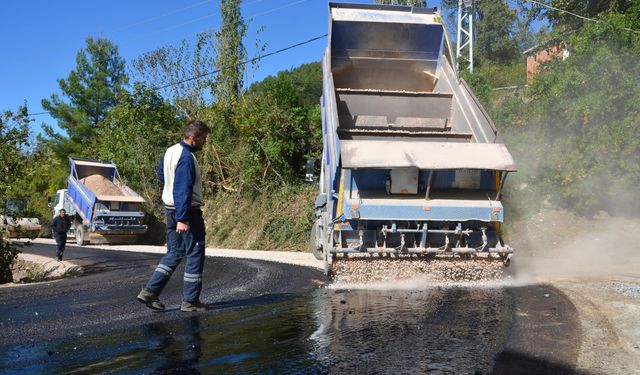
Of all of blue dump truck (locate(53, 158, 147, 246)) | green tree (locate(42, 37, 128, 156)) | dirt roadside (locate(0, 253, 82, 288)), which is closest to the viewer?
dirt roadside (locate(0, 253, 82, 288))

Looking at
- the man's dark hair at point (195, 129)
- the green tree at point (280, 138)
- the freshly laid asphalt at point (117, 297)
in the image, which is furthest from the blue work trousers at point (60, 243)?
the man's dark hair at point (195, 129)

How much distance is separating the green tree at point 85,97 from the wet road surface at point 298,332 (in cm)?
A: 3375

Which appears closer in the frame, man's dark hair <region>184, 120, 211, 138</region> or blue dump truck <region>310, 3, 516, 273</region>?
man's dark hair <region>184, 120, 211, 138</region>

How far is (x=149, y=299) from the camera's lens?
5168mm

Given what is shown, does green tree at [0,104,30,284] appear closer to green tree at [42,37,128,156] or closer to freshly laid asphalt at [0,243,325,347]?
freshly laid asphalt at [0,243,325,347]

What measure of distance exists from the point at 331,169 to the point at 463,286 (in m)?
2.20

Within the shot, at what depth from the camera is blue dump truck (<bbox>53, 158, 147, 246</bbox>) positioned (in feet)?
65.7

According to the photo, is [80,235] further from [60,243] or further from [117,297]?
[117,297]

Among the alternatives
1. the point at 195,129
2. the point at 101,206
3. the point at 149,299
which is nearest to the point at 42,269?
the point at 149,299

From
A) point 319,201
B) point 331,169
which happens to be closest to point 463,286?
point 331,169

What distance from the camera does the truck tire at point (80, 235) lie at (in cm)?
2067

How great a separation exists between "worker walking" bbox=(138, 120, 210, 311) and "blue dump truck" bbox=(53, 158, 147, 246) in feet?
51.6

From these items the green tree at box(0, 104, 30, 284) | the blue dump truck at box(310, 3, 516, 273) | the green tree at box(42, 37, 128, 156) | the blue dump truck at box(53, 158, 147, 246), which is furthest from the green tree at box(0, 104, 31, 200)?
the green tree at box(42, 37, 128, 156)

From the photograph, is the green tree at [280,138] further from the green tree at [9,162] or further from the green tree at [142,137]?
the green tree at [9,162]
